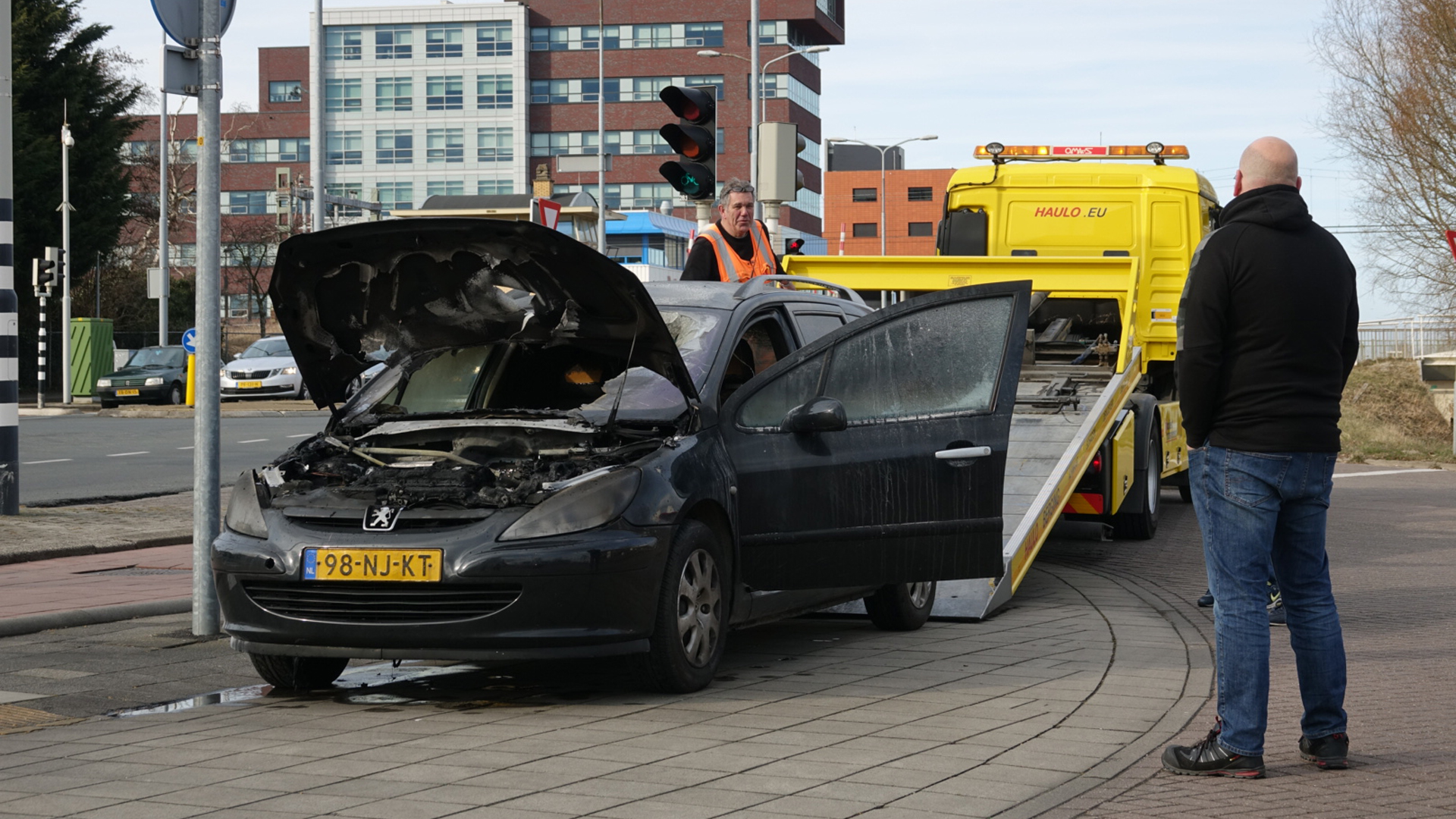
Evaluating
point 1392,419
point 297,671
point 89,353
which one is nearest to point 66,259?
point 89,353

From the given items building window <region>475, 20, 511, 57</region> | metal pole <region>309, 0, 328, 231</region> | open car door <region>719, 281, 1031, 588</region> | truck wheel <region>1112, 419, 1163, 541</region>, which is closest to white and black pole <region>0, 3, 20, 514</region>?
open car door <region>719, 281, 1031, 588</region>

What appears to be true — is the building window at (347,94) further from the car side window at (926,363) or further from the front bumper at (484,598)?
the front bumper at (484,598)

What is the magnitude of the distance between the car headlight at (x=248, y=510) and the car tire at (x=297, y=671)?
20.8 inches

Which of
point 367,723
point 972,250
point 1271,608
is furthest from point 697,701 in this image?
point 972,250

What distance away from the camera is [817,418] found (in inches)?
279

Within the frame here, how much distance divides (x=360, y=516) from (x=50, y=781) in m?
1.50

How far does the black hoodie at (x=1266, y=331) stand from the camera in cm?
528

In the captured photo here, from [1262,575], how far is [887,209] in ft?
359

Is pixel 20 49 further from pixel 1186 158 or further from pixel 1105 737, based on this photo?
pixel 1105 737

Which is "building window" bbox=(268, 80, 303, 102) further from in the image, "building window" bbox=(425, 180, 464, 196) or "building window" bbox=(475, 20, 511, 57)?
"building window" bbox=(475, 20, 511, 57)

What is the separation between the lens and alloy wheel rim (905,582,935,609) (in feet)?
28.3

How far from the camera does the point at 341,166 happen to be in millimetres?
95312

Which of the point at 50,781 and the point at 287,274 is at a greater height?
the point at 287,274

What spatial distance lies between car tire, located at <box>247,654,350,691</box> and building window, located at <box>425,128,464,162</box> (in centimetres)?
8994
